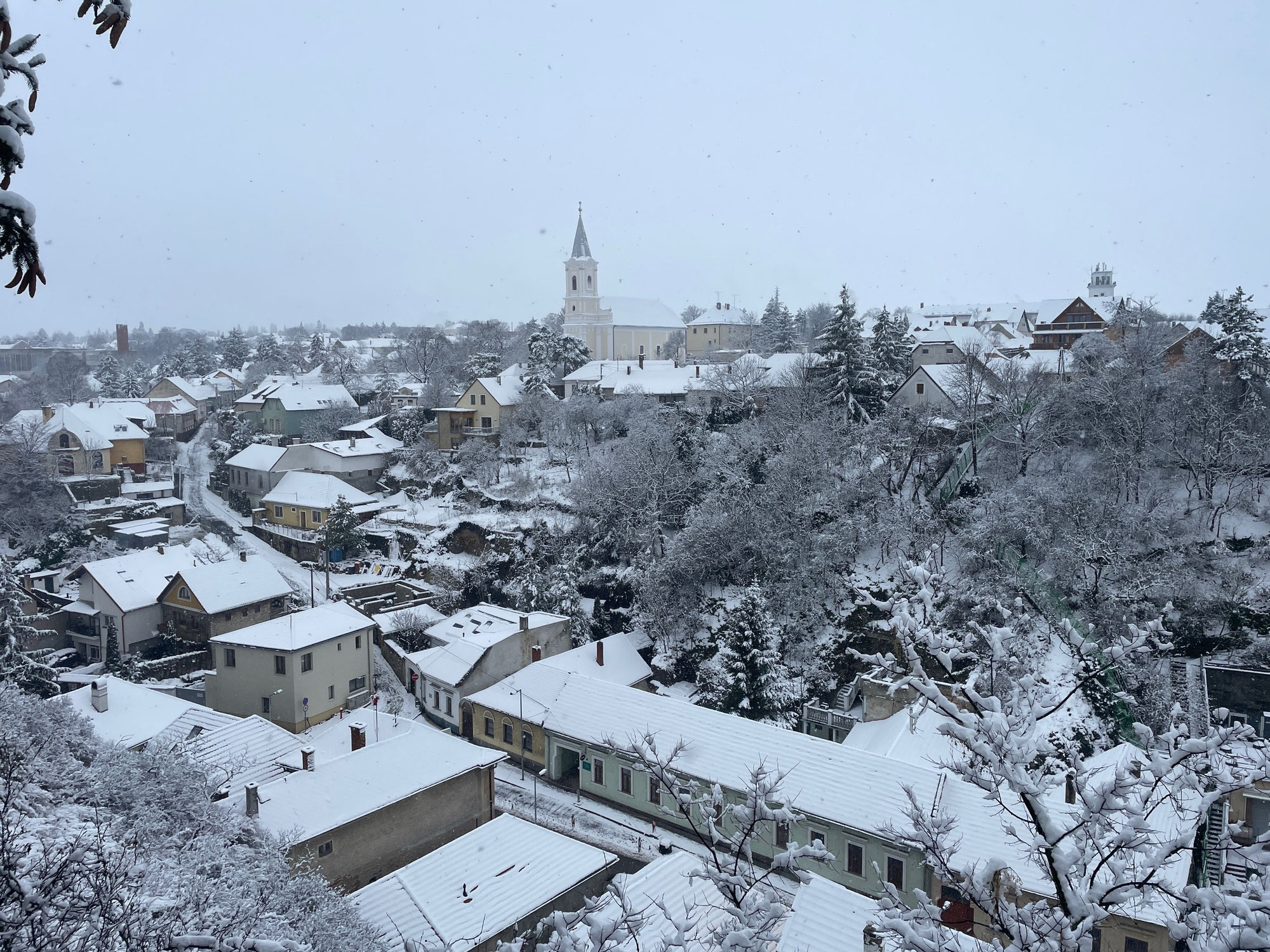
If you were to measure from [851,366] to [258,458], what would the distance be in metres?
28.9

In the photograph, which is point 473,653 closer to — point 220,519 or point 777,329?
point 220,519

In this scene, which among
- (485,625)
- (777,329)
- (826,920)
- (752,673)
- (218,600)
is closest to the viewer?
(826,920)

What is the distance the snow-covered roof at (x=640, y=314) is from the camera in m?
62.8

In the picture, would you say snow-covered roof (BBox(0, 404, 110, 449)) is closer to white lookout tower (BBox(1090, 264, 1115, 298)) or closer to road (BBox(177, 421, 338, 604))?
road (BBox(177, 421, 338, 604))

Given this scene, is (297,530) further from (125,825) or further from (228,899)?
(228,899)

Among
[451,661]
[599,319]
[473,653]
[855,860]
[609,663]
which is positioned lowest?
[855,860]

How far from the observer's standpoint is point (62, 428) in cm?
3672

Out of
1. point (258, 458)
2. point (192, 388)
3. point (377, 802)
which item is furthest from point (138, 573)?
point (192, 388)

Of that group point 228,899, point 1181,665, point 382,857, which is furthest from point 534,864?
point 1181,665

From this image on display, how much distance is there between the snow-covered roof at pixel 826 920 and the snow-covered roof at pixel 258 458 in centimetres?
3380

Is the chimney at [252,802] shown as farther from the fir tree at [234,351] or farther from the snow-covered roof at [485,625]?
the fir tree at [234,351]

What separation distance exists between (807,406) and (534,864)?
20.1 m

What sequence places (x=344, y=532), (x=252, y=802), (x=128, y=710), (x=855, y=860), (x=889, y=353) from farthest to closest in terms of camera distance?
(x=889, y=353), (x=344, y=532), (x=128, y=710), (x=855, y=860), (x=252, y=802)

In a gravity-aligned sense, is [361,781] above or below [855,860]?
above
